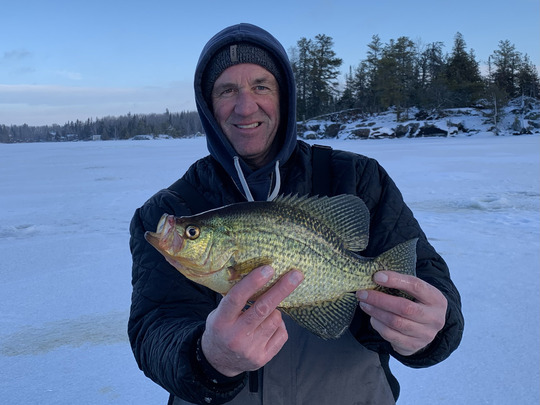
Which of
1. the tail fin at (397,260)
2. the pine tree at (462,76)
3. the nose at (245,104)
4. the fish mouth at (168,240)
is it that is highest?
the pine tree at (462,76)

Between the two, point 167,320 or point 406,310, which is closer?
A: point 406,310

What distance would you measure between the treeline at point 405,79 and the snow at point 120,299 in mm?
36834

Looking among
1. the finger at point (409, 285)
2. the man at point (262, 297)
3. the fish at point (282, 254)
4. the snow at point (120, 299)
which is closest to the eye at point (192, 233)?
the fish at point (282, 254)

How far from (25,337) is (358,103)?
49037mm

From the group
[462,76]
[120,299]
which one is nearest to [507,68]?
[462,76]

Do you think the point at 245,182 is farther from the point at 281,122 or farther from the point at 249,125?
the point at 281,122

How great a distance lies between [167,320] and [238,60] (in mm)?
1439

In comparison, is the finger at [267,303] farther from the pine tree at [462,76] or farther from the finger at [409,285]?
the pine tree at [462,76]

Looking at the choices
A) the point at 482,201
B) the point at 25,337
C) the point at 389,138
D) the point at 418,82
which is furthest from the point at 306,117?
the point at 25,337

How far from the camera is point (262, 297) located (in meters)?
1.50

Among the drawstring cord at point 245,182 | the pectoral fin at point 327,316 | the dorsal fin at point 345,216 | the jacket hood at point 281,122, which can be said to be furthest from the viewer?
the jacket hood at point 281,122

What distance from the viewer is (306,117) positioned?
5084cm

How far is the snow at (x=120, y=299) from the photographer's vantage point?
302 cm

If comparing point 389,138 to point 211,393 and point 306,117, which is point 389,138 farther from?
point 211,393
